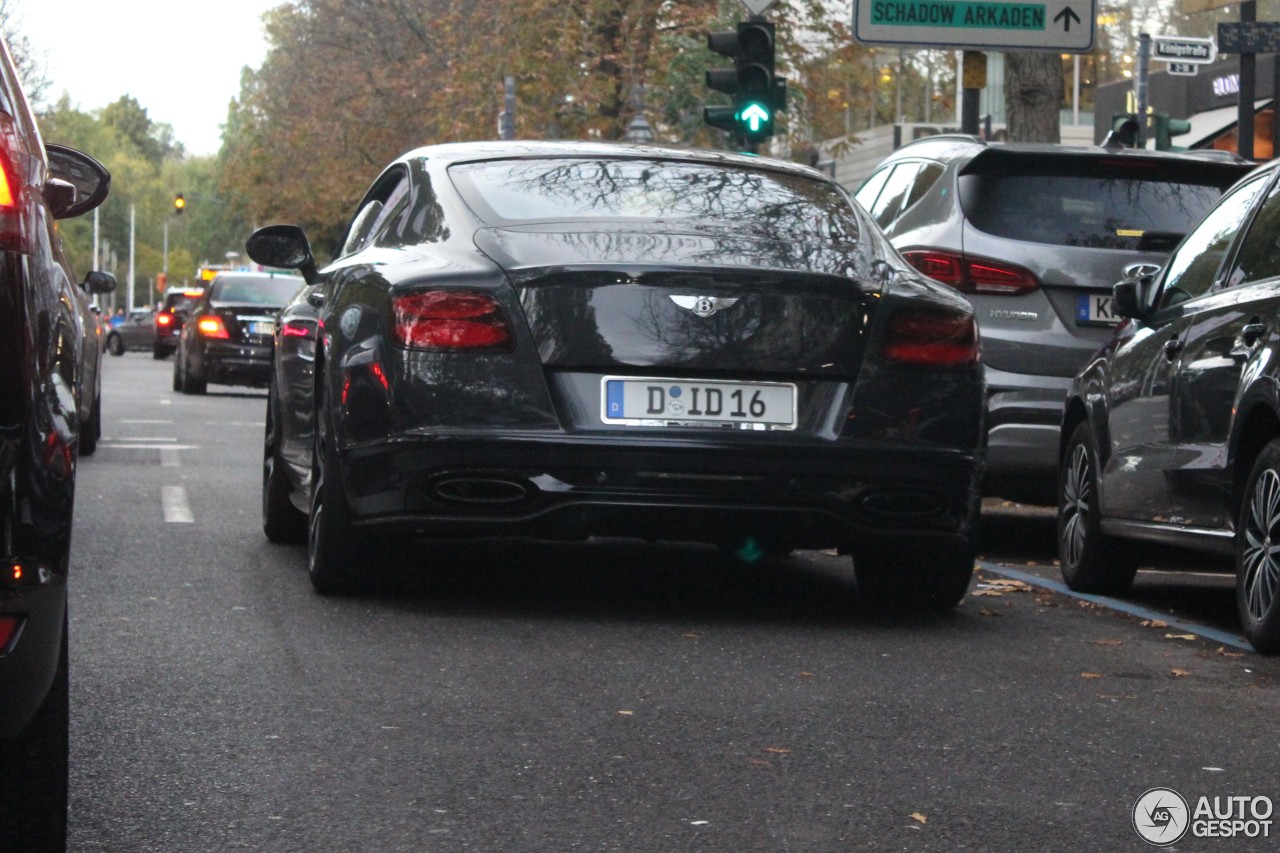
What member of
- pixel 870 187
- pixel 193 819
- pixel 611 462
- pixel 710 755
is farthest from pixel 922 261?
pixel 193 819

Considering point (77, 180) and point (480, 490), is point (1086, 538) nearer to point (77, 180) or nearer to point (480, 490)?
point (480, 490)

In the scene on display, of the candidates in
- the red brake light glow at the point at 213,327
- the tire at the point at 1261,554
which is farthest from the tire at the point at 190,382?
the tire at the point at 1261,554

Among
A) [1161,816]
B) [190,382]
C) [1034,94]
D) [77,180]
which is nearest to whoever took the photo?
[1161,816]

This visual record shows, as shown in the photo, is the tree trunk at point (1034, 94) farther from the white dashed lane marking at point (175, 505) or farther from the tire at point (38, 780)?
the tire at point (38, 780)

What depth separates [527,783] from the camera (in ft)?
15.8

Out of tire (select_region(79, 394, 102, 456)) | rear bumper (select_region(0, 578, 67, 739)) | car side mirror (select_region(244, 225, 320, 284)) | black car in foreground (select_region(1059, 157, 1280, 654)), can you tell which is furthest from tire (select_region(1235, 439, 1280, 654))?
tire (select_region(79, 394, 102, 456))

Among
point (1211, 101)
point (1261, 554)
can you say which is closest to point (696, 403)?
point (1261, 554)

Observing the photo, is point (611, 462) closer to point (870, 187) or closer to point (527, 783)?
point (527, 783)

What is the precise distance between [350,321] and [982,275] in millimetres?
3436

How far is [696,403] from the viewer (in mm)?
6949

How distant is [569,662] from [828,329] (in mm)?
1343

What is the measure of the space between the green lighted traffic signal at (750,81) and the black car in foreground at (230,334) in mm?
11422

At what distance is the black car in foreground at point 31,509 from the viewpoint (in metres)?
3.46

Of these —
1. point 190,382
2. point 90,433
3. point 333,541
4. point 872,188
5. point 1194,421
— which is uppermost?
point 872,188
